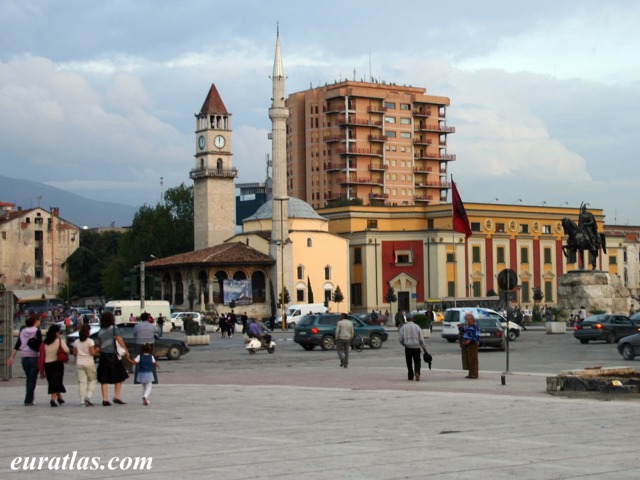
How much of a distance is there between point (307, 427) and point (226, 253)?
246 ft

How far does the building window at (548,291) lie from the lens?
328 ft

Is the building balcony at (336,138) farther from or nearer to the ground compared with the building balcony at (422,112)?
nearer to the ground

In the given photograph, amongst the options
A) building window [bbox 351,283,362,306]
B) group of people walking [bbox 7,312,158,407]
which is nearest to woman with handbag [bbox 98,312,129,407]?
group of people walking [bbox 7,312,158,407]

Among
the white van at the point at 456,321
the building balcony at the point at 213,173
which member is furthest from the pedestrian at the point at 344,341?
the building balcony at the point at 213,173

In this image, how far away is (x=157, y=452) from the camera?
11.7m

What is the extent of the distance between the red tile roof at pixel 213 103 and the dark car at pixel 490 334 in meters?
70.9

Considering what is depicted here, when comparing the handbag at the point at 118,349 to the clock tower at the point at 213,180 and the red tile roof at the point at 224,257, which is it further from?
the clock tower at the point at 213,180

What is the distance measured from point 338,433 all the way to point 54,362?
625 cm

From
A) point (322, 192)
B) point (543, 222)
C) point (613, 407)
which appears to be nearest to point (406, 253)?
point (543, 222)

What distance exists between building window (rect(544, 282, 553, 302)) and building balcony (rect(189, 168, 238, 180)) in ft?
103

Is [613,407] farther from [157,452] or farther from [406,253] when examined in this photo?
[406,253]

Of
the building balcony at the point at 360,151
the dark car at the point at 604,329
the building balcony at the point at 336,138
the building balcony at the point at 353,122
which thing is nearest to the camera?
the dark car at the point at 604,329

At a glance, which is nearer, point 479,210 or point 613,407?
point 613,407

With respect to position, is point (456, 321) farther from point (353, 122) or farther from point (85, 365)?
point (353, 122)
